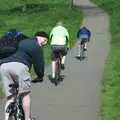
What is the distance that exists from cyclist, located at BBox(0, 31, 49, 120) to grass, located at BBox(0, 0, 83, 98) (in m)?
17.5

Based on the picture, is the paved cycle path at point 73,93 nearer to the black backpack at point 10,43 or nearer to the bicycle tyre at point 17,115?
the bicycle tyre at point 17,115

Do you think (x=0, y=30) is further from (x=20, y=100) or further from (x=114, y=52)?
Answer: (x=20, y=100)

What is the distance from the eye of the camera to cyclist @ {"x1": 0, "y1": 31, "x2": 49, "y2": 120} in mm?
8625

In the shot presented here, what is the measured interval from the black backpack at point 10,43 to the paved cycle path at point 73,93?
2.53 m

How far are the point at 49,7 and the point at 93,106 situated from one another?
129ft

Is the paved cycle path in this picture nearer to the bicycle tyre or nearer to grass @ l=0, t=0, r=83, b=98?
the bicycle tyre

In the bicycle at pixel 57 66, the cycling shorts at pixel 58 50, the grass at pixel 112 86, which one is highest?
the cycling shorts at pixel 58 50

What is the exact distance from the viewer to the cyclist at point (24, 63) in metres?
8.62

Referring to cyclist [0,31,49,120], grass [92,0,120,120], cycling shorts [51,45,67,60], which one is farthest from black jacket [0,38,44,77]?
cycling shorts [51,45,67,60]

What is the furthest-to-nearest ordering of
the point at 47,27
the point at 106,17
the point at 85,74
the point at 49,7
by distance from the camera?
the point at 49,7, the point at 106,17, the point at 47,27, the point at 85,74

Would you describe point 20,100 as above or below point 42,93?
above

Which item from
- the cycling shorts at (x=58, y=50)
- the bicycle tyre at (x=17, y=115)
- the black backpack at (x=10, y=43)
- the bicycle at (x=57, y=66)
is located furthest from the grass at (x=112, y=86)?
the black backpack at (x=10, y=43)

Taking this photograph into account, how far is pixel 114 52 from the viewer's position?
2156cm

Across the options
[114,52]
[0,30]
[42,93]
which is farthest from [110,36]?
[42,93]
